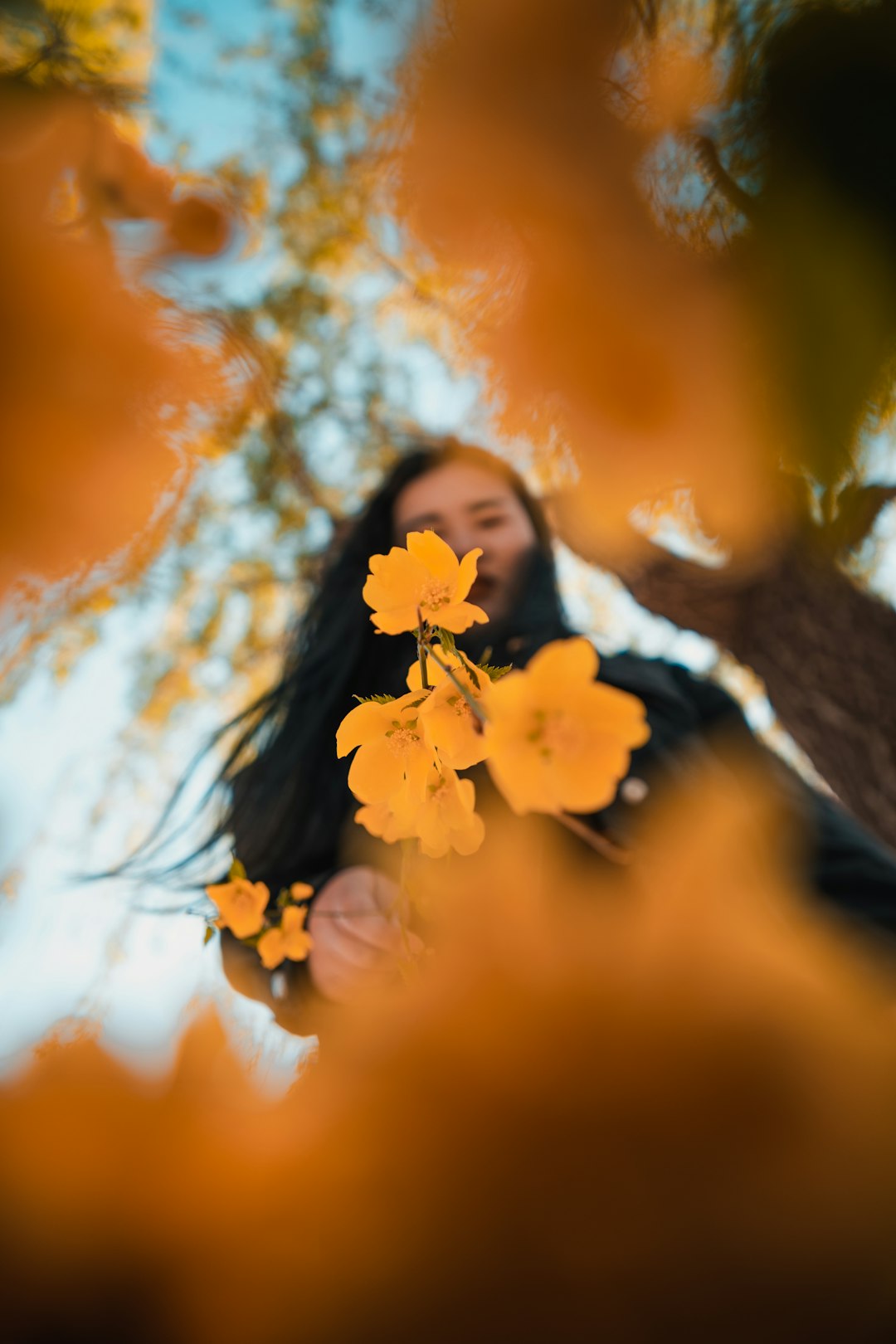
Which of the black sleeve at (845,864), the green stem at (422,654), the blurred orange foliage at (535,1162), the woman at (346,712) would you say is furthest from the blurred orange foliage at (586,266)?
the green stem at (422,654)

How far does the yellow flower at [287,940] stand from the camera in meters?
0.74

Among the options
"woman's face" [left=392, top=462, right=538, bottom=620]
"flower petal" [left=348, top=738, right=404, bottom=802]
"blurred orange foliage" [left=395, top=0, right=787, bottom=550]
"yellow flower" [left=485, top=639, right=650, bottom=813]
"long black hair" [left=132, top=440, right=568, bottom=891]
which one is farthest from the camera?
"blurred orange foliage" [left=395, top=0, right=787, bottom=550]

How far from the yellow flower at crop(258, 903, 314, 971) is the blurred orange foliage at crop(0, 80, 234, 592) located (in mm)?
1756

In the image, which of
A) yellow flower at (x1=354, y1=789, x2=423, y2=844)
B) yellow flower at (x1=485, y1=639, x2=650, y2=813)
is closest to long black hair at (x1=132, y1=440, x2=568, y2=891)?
yellow flower at (x1=354, y1=789, x2=423, y2=844)

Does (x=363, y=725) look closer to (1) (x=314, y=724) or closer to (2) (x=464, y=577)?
(2) (x=464, y=577)

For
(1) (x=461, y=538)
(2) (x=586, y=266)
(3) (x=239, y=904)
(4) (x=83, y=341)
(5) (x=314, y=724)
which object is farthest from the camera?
(4) (x=83, y=341)

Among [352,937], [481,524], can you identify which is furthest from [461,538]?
[352,937]

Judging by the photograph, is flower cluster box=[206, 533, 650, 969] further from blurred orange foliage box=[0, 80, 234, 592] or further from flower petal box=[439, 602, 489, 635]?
blurred orange foliage box=[0, 80, 234, 592]

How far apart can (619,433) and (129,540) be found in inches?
71.3

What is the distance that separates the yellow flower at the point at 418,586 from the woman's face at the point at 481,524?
97 cm

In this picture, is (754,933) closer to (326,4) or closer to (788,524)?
(788,524)

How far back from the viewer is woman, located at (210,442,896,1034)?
2.58 feet

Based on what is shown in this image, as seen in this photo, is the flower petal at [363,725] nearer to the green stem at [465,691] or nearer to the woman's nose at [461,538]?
the green stem at [465,691]

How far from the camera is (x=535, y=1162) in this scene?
1.30ft
